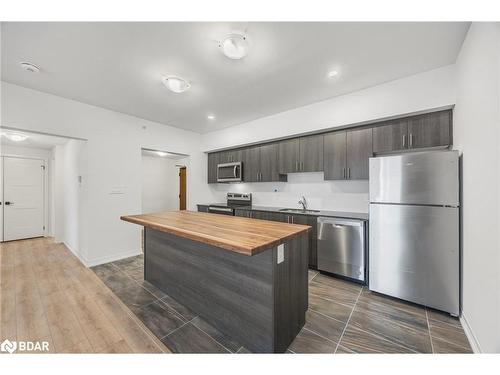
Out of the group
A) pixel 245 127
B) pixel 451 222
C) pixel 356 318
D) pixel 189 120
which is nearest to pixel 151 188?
pixel 189 120

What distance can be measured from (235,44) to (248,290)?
2.03 m

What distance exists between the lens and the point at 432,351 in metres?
1.55

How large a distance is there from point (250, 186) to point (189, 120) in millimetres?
1933

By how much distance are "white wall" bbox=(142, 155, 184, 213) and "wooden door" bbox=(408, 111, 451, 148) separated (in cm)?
667

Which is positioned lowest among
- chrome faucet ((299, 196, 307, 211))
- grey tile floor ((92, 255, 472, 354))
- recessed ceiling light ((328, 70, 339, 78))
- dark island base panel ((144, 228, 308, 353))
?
grey tile floor ((92, 255, 472, 354))

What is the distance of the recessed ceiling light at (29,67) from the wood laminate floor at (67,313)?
103 inches

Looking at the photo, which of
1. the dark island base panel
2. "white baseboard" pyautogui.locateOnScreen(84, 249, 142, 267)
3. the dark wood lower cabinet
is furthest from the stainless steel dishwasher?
"white baseboard" pyautogui.locateOnScreen(84, 249, 142, 267)

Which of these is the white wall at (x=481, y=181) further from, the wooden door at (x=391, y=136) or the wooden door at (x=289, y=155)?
the wooden door at (x=289, y=155)

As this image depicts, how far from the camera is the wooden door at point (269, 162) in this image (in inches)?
153

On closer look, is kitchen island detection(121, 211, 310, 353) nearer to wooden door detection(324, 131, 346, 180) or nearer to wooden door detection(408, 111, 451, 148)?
wooden door detection(324, 131, 346, 180)

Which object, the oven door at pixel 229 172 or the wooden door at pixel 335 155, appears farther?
the oven door at pixel 229 172

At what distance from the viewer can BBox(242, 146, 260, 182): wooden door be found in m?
4.20

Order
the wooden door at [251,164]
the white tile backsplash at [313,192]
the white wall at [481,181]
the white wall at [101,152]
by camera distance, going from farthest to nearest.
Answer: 1. the wooden door at [251,164]
2. the white tile backsplash at [313,192]
3. the white wall at [101,152]
4. the white wall at [481,181]

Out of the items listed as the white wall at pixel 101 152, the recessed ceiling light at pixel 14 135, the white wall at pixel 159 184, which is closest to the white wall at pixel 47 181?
the recessed ceiling light at pixel 14 135
